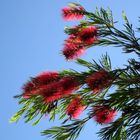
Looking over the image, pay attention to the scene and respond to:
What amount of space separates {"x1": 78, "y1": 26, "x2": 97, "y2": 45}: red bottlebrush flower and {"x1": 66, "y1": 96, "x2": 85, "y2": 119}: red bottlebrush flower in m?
0.93

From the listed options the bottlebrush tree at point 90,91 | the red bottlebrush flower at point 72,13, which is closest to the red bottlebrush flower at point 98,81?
the bottlebrush tree at point 90,91

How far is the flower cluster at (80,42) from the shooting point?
18.2ft

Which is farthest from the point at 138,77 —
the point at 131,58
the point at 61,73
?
the point at 61,73

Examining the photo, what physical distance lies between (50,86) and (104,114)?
2.65 ft

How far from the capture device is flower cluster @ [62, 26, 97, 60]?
5.54 metres

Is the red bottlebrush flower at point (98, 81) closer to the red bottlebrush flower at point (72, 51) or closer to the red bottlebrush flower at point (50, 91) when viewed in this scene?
the red bottlebrush flower at point (50, 91)

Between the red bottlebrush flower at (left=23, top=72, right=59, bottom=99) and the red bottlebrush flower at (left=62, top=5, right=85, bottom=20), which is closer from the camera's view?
the red bottlebrush flower at (left=23, top=72, right=59, bottom=99)

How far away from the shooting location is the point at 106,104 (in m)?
5.00

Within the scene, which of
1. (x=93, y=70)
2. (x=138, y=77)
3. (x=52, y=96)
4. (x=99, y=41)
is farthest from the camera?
(x=99, y=41)

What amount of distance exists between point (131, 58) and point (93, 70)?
54 centimetres

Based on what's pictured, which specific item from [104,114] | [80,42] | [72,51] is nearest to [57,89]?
[104,114]

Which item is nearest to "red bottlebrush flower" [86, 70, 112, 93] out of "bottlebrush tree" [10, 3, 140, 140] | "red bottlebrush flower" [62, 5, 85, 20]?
"bottlebrush tree" [10, 3, 140, 140]

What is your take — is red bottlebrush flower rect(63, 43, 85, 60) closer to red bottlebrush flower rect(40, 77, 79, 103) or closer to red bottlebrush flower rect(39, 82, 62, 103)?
red bottlebrush flower rect(40, 77, 79, 103)

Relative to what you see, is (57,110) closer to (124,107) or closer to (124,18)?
(124,107)
